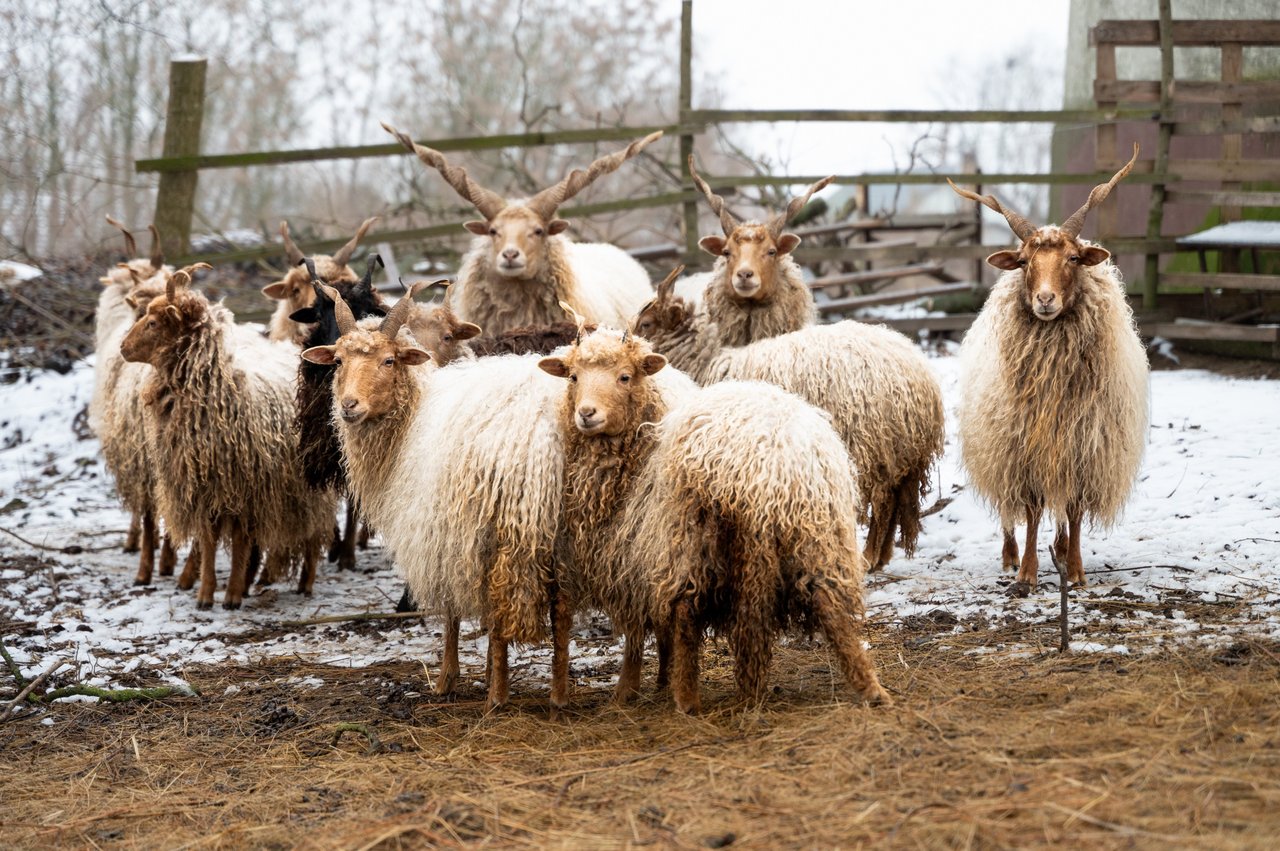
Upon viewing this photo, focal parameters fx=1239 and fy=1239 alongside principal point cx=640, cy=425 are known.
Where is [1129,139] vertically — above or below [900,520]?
above

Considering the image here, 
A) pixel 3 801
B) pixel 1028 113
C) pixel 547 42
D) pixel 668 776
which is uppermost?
pixel 547 42

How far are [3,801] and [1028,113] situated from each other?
10.2m

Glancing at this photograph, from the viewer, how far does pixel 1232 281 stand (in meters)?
10.8

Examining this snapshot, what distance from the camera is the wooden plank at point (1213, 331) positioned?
10766 millimetres

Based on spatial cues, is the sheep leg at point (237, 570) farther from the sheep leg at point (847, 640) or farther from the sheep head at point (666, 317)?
the sheep leg at point (847, 640)

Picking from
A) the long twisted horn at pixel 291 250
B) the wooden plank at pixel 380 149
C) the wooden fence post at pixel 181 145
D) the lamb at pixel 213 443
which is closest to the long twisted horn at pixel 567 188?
the long twisted horn at pixel 291 250

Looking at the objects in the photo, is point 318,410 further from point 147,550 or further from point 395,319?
point 147,550

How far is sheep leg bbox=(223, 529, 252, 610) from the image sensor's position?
790cm

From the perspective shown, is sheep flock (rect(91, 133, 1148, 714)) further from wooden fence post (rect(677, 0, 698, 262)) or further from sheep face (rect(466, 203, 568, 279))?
wooden fence post (rect(677, 0, 698, 262))

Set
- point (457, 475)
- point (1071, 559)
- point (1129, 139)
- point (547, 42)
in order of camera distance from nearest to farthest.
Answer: point (457, 475), point (1071, 559), point (1129, 139), point (547, 42)

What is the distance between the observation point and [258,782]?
474 centimetres

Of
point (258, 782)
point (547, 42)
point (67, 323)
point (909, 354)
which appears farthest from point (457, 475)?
point (547, 42)

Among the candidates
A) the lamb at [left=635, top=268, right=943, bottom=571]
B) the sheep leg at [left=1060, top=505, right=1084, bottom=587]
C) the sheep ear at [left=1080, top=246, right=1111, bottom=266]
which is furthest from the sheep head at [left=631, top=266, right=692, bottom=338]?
the sheep leg at [left=1060, top=505, right=1084, bottom=587]

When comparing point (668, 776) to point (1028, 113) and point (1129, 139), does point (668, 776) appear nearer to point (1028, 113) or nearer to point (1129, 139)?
point (1028, 113)
